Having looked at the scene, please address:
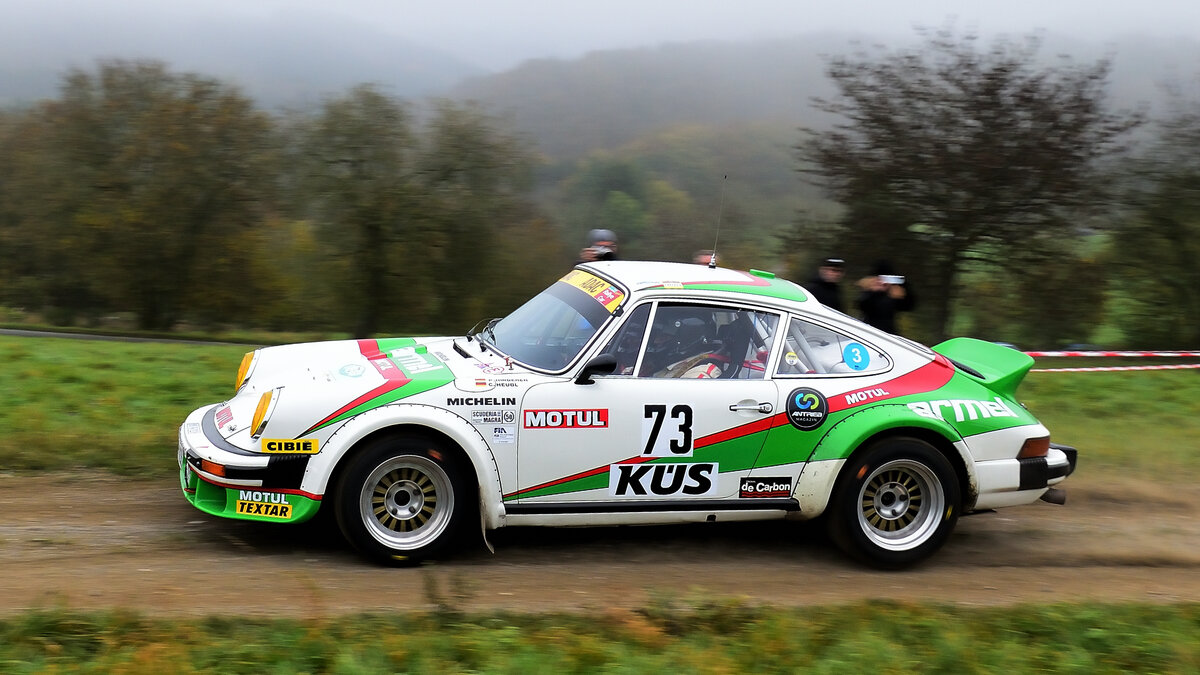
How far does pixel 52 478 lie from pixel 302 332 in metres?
23.4

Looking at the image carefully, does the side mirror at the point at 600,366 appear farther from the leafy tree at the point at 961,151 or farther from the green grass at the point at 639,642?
the leafy tree at the point at 961,151

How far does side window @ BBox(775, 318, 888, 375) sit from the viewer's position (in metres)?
6.05

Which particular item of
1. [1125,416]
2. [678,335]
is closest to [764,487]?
[678,335]

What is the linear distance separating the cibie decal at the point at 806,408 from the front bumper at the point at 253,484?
271cm

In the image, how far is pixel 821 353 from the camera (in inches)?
241

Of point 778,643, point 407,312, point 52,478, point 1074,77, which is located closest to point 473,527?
point 778,643

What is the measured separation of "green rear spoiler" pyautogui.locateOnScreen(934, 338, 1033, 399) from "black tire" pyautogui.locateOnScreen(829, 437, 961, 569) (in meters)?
0.72

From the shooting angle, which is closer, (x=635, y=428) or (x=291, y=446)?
(x=291, y=446)

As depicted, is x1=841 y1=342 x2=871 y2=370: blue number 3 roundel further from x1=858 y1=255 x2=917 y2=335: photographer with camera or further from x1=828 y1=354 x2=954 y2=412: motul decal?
x1=858 y1=255 x2=917 y2=335: photographer with camera

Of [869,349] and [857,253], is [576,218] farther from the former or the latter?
[869,349]

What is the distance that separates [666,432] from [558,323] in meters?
1.05

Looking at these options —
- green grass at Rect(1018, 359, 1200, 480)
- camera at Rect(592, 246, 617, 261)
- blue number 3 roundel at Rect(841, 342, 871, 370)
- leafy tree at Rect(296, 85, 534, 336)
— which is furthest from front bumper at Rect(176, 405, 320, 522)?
leafy tree at Rect(296, 85, 534, 336)

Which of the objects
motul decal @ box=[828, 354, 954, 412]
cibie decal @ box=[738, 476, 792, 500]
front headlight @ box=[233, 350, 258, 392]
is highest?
motul decal @ box=[828, 354, 954, 412]

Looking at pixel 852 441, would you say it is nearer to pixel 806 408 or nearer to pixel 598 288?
pixel 806 408
